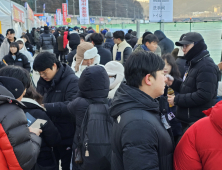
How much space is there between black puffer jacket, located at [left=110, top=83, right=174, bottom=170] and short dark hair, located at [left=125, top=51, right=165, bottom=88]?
0.06 metres

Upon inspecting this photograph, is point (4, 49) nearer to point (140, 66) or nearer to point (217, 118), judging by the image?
point (140, 66)

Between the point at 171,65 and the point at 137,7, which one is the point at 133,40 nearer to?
the point at 171,65

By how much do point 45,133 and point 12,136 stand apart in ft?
2.51

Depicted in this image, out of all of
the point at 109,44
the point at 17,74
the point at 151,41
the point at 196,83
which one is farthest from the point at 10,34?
the point at 196,83

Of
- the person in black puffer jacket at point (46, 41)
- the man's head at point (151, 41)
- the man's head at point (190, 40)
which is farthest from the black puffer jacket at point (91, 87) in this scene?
the person in black puffer jacket at point (46, 41)

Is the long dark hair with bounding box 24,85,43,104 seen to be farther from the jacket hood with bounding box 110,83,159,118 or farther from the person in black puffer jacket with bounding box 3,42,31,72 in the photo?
the person in black puffer jacket with bounding box 3,42,31,72

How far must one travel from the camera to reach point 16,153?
1.52 m

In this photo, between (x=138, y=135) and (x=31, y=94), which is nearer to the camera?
(x=138, y=135)

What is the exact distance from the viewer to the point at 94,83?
217 centimetres

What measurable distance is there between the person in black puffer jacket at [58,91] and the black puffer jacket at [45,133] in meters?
0.33

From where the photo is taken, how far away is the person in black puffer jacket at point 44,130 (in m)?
2.20

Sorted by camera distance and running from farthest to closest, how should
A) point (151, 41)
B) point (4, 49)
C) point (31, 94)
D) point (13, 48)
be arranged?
point (4, 49), point (13, 48), point (151, 41), point (31, 94)

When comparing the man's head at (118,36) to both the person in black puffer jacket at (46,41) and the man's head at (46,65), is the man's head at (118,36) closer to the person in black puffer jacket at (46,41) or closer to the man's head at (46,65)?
the man's head at (46,65)

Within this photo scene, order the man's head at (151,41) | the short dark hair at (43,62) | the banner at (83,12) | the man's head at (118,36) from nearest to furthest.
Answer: the short dark hair at (43,62) → the man's head at (151,41) → the man's head at (118,36) → the banner at (83,12)
